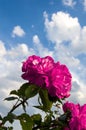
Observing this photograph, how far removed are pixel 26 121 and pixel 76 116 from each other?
708mm

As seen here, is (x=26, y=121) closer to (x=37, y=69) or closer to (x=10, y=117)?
(x=10, y=117)

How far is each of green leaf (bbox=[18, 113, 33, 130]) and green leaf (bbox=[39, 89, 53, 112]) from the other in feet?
0.92

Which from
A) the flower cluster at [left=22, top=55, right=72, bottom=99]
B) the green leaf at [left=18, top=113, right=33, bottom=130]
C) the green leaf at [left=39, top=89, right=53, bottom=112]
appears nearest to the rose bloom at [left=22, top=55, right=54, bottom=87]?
the flower cluster at [left=22, top=55, right=72, bottom=99]

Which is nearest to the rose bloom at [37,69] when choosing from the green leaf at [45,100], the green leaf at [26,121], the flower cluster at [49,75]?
the flower cluster at [49,75]

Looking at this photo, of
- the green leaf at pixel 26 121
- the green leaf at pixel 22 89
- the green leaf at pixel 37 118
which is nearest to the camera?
the green leaf at pixel 26 121

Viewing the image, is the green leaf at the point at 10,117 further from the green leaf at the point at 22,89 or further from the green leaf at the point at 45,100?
the green leaf at the point at 45,100

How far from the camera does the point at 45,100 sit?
16.8 ft

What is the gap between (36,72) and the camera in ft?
17.4

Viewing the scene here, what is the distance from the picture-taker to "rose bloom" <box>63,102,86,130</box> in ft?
16.6

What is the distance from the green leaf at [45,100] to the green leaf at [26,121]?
11.0 inches

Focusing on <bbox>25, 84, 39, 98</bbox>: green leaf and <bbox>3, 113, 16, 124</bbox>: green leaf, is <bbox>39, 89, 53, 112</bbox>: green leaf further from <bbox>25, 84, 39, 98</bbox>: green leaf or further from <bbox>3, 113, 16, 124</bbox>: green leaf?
<bbox>3, 113, 16, 124</bbox>: green leaf

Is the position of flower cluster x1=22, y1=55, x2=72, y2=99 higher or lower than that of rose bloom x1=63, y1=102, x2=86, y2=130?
higher

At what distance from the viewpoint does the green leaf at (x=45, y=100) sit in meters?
5.10

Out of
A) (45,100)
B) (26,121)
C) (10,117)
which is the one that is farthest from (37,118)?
(10,117)
